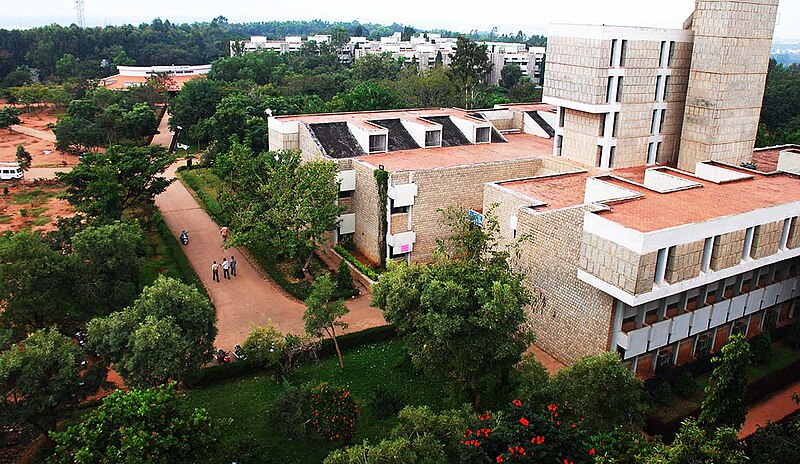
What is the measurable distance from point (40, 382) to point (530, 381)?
14.1 m

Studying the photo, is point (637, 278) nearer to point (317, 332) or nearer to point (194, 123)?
point (317, 332)

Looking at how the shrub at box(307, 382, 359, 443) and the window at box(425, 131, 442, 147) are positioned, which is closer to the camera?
the shrub at box(307, 382, 359, 443)

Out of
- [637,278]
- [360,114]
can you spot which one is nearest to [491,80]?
[360,114]

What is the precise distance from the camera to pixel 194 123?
64.5m

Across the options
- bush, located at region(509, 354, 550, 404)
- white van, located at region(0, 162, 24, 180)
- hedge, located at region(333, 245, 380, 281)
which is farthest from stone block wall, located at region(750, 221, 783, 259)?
white van, located at region(0, 162, 24, 180)

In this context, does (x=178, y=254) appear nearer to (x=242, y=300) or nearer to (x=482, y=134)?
(x=242, y=300)

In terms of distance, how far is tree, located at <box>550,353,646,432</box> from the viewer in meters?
16.5

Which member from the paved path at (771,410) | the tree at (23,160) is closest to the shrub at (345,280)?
the paved path at (771,410)

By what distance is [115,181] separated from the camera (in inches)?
1277

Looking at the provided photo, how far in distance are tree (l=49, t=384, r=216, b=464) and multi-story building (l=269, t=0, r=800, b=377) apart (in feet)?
42.1

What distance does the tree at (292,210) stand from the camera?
94.6 feet

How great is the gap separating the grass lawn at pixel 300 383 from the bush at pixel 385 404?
20 centimetres

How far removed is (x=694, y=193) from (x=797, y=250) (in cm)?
437

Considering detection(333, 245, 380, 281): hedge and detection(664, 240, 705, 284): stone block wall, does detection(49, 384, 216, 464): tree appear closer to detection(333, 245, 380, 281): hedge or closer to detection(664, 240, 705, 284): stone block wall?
detection(333, 245, 380, 281): hedge
